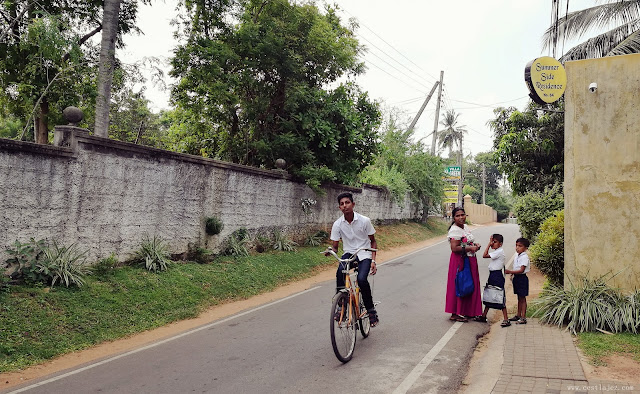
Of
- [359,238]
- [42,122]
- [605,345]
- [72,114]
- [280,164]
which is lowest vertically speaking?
[605,345]

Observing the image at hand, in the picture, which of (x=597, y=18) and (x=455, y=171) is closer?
(x=597, y=18)

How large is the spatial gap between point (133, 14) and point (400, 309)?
10188 millimetres


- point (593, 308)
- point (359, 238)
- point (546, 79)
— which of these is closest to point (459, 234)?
point (359, 238)

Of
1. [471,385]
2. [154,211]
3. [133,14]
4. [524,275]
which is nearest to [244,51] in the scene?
[133,14]

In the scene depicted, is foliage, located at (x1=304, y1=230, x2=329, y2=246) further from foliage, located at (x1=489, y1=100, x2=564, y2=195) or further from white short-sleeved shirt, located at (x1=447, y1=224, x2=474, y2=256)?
white short-sleeved shirt, located at (x1=447, y1=224, x2=474, y2=256)

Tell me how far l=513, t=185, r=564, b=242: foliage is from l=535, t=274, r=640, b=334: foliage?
20.3 ft

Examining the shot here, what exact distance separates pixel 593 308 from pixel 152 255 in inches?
316

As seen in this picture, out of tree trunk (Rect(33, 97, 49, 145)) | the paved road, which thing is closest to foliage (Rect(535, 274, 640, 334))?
the paved road

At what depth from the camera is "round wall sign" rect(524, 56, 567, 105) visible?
7.55 m

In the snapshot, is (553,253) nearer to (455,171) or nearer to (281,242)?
(281,242)

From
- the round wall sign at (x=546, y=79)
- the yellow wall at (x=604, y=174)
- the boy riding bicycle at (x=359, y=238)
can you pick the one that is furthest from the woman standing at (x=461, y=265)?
the round wall sign at (x=546, y=79)

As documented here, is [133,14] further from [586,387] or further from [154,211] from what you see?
[586,387]

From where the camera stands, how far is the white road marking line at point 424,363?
14.9 feet

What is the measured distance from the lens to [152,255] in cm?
959
